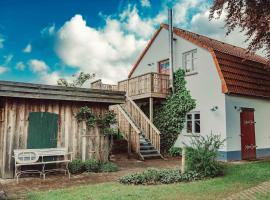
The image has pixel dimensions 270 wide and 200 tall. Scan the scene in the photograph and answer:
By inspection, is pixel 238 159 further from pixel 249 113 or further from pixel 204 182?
pixel 204 182

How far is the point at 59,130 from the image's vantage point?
10.8 meters

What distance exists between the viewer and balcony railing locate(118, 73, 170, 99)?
16.7m

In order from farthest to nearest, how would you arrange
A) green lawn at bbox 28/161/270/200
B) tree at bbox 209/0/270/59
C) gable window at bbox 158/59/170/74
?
gable window at bbox 158/59/170/74 → tree at bbox 209/0/270/59 → green lawn at bbox 28/161/270/200

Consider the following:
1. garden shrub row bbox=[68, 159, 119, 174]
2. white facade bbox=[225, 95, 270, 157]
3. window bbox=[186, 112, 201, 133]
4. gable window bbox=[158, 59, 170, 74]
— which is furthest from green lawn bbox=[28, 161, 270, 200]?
gable window bbox=[158, 59, 170, 74]

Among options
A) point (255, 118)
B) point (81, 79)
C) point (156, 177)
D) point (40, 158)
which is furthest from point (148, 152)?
point (81, 79)

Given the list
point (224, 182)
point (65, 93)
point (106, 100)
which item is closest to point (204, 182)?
point (224, 182)

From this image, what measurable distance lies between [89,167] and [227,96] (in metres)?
8.05

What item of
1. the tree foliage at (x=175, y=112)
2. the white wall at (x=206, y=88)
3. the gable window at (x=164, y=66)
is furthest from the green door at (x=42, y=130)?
the gable window at (x=164, y=66)

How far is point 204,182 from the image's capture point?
8.54 metres

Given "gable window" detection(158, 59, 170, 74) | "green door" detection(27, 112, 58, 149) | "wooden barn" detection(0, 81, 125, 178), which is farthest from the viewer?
"gable window" detection(158, 59, 170, 74)

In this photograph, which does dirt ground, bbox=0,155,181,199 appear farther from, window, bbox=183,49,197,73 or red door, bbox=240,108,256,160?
window, bbox=183,49,197,73

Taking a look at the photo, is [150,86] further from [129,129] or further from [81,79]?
[81,79]

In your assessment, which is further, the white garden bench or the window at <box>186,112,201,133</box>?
the window at <box>186,112,201,133</box>

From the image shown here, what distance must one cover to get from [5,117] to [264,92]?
45.4 feet
